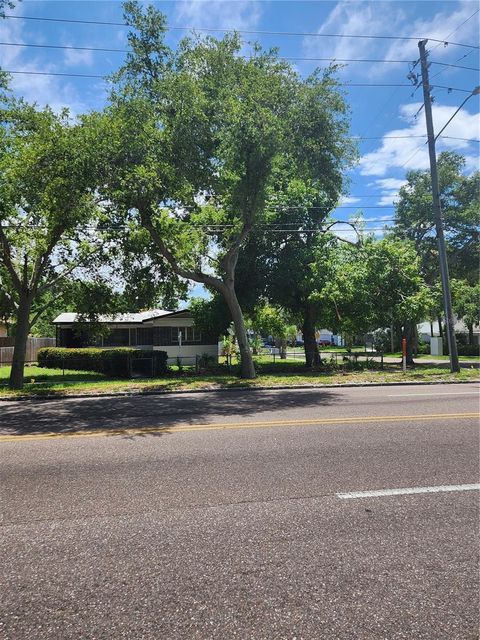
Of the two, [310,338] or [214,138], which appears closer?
[214,138]

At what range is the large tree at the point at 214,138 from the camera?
15211 mm

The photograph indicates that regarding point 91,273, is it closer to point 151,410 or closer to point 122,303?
point 122,303

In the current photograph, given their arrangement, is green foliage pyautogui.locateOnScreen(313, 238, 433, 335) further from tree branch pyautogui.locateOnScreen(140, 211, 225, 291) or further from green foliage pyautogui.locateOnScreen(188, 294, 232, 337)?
tree branch pyautogui.locateOnScreen(140, 211, 225, 291)

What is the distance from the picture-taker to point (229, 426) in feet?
28.7

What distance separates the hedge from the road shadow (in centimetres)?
864

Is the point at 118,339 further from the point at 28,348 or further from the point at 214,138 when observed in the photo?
the point at 214,138

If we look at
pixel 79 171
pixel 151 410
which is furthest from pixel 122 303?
pixel 151 410

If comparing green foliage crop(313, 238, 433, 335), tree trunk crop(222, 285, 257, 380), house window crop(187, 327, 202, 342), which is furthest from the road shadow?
house window crop(187, 327, 202, 342)

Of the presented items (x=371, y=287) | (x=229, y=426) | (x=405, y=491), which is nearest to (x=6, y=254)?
(x=229, y=426)

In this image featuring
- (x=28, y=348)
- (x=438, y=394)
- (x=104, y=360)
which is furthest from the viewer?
(x=28, y=348)

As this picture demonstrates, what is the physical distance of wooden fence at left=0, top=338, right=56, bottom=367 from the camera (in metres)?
35.1

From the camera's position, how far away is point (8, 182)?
49.9 ft

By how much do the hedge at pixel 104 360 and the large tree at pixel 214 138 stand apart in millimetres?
5895

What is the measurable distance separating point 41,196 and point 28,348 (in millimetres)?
26641
